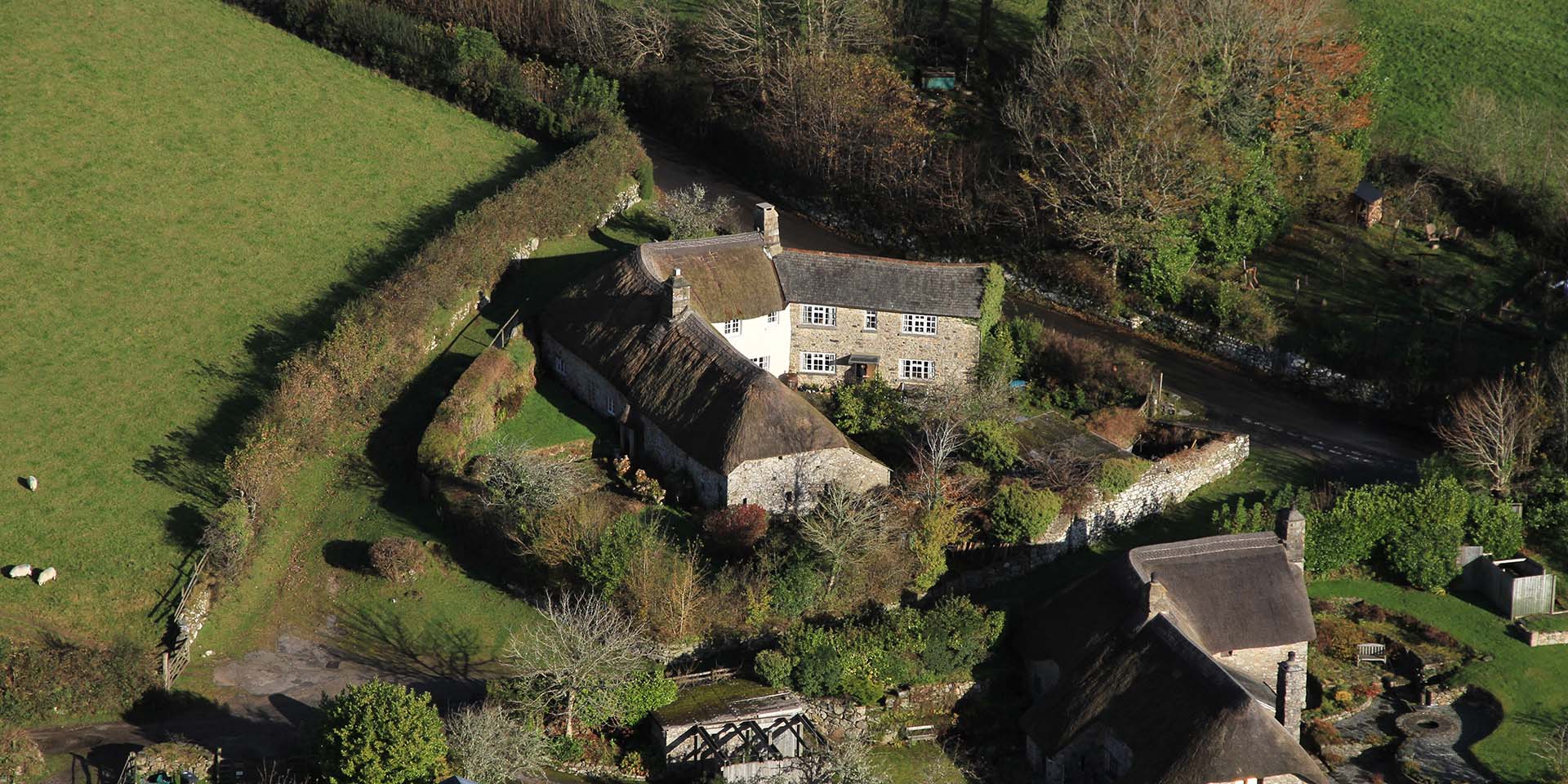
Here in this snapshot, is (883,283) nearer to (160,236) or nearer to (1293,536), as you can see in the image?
(1293,536)

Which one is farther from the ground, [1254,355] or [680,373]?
[680,373]

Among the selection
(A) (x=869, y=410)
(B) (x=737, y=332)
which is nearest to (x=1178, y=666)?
(A) (x=869, y=410)

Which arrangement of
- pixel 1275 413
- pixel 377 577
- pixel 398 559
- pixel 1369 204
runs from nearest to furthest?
pixel 398 559
pixel 377 577
pixel 1275 413
pixel 1369 204

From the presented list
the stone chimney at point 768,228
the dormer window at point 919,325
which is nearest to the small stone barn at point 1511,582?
the dormer window at point 919,325

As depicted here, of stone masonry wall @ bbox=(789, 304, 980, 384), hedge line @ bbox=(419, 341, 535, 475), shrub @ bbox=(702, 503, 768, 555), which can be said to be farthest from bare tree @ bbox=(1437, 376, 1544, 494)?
hedge line @ bbox=(419, 341, 535, 475)

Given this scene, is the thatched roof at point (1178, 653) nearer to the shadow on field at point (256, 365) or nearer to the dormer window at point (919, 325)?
the dormer window at point (919, 325)

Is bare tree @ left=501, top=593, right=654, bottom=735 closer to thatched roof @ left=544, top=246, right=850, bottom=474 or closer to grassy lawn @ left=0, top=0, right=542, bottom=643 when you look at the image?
thatched roof @ left=544, top=246, right=850, bottom=474

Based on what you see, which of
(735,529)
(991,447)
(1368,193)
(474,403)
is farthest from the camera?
(1368,193)
